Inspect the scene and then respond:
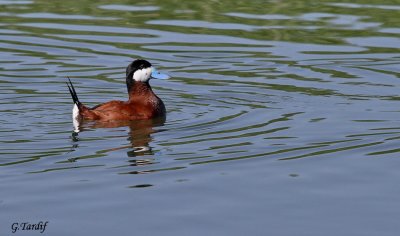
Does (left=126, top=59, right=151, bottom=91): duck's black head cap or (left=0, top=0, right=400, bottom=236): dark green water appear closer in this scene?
(left=0, top=0, right=400, bottom=236): dark green water

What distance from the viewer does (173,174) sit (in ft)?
35.6

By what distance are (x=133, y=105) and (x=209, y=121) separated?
A: 3.84 ft

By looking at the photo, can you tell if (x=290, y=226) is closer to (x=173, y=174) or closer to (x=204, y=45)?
(x=173, y=174)

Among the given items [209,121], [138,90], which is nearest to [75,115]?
[138,90]

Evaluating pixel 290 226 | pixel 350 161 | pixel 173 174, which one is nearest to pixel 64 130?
pixel 173 174

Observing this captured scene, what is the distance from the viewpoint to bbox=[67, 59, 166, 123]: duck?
45.4 feet

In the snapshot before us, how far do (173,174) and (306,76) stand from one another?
5973mm
